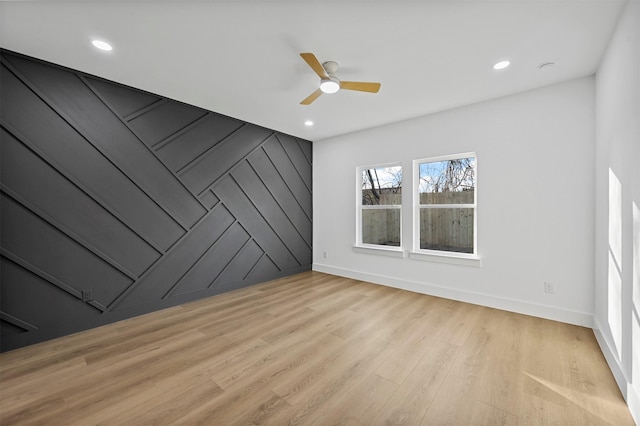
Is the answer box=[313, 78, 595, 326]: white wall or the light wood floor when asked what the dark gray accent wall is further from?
box=[313, 78, 595, 326]: white wall

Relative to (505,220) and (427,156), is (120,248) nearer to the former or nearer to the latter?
(427,156)

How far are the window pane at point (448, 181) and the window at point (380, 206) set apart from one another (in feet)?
1.35

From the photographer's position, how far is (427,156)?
3775 millimetres

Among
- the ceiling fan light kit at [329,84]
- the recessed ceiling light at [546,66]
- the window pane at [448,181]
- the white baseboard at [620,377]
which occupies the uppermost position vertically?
the recessed ceiling light at [546,66]

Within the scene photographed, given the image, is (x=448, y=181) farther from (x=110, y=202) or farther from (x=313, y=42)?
(x=110, y=202)

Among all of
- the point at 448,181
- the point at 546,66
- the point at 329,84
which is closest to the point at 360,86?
the point at 329,84

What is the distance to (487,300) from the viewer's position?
10.6 feet

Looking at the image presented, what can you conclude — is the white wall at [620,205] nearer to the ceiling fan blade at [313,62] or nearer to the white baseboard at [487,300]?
the white baseboard at [487,300]

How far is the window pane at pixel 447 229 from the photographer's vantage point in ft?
11.7

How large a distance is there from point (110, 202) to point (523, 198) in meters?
4.69

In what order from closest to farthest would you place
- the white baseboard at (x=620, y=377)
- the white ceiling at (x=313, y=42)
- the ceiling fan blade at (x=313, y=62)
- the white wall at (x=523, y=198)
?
the white baseboard at (x=620, y=377) → the white ceiling at (x=313, y=42) → the ceiling fan blade at (x=313, y=62) → the white wall at (x=523, y=198)

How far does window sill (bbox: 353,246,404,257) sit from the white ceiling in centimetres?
226

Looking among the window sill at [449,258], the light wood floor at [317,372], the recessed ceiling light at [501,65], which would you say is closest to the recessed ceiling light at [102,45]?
the light wood floor at [317,372]

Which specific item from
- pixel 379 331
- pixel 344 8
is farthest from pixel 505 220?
pixel 344 8
